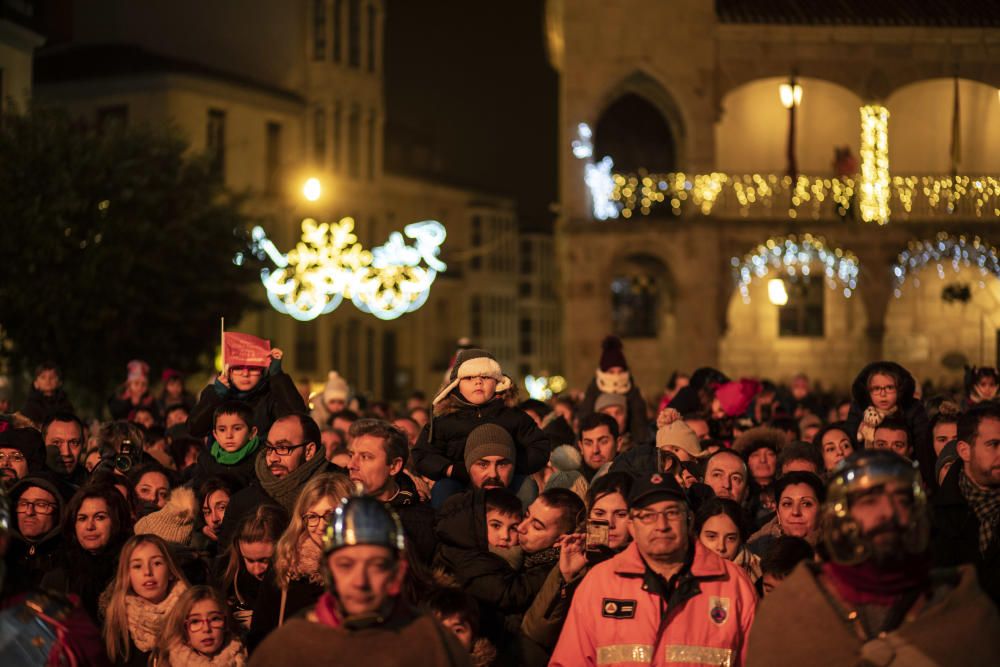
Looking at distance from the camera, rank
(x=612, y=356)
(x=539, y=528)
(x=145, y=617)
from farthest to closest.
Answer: (x=612, y=356) → (x=539, y=528) → (x=145, y=617)

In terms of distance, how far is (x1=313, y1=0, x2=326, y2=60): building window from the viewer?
176 ft

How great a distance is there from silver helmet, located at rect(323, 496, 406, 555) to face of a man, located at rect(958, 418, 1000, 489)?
10.4 feet

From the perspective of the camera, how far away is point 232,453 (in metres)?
10.3

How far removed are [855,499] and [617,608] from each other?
4.74 feet

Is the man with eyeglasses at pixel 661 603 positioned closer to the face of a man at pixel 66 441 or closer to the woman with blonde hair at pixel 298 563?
the woman with blonde hair at pixel 298 563

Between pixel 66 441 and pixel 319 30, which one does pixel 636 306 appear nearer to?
pixel 319 30

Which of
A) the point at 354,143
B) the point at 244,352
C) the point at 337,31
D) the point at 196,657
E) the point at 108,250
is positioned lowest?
the point at 196,657

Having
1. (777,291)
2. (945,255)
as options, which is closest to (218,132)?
(777,291)

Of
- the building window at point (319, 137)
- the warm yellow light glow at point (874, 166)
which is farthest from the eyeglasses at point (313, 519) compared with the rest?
the building window at point (319, 137)

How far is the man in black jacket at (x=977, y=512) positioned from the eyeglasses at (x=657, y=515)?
152 cm

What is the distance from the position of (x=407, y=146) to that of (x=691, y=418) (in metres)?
53.3

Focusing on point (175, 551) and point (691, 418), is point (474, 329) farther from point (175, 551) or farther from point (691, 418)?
point (175, 551)

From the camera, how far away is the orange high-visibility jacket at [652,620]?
639cm

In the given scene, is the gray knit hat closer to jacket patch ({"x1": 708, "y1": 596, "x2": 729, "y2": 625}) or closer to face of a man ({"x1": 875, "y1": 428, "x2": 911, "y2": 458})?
face of a man ({"x1": 875, "y1": 428, "x2": 911, "y2": 458})
